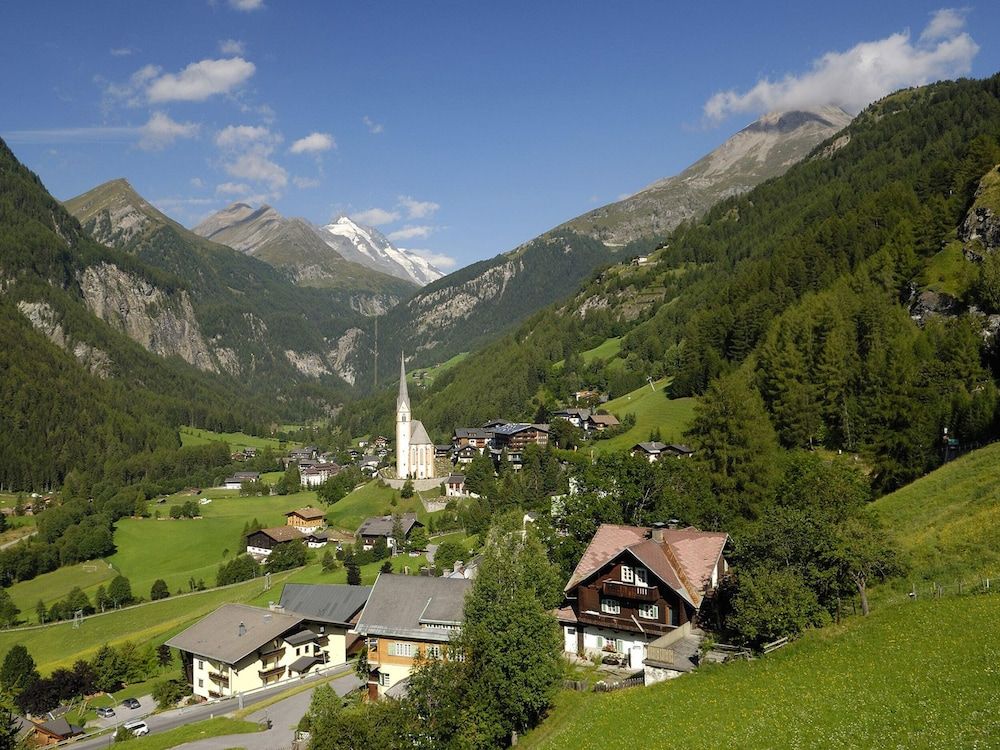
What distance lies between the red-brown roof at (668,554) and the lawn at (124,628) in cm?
5452

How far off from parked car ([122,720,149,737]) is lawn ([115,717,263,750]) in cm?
186

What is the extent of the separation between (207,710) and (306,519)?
7378 centimetres

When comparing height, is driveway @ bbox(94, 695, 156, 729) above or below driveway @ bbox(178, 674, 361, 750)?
below

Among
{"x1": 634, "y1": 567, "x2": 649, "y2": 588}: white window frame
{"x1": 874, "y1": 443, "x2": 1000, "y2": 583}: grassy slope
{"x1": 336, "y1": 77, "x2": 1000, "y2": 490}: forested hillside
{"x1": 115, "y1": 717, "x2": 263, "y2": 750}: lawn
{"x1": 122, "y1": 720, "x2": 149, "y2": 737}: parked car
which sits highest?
{"x1": 336, "y1": 77, "x2": 1000, "y2": 490}: forested hillside

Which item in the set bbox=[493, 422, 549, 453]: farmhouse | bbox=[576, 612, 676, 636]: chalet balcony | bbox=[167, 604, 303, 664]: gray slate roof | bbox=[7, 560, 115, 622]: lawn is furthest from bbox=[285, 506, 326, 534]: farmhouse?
bbox=[576, 612, 676, 636]: chalet balcony

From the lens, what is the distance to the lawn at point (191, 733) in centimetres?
4622

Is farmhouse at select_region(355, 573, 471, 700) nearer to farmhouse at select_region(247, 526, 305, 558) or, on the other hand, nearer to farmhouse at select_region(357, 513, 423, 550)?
farmhouse at select_region(357, 513, 423, 550)

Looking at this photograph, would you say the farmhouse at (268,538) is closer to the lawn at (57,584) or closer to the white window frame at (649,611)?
the lawn at (57,584)

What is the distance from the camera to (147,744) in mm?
46688

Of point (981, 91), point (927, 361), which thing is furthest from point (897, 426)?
point (981, 91)

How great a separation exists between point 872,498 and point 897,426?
6868 mm

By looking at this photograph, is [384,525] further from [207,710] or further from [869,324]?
[869,324]

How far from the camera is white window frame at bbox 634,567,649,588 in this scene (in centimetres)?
4275

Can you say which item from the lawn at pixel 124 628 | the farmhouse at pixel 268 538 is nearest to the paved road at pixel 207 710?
the lawn at pixel 124 628
